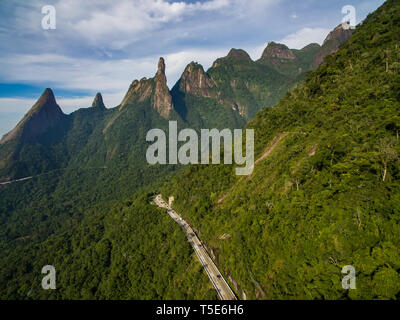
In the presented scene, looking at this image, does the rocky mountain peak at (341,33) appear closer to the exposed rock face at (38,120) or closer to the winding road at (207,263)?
the winding road at (207,263)

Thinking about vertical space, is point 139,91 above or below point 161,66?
below

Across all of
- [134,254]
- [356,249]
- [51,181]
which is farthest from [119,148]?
[356,249]

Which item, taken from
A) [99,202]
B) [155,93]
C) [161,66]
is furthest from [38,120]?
[99,202]

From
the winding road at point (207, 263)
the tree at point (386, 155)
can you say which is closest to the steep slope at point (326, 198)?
the tree at point (386, 155)

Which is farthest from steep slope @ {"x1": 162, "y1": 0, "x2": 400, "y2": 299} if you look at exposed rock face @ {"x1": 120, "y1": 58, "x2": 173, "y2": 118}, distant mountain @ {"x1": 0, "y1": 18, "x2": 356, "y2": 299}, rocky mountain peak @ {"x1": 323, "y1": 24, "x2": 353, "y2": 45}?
rocky mountain peak @ {"x1": 323, "y1": 24, "x2": 353, "y2": 45}

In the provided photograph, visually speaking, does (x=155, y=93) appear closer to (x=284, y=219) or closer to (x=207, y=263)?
(x=207, y=263)
